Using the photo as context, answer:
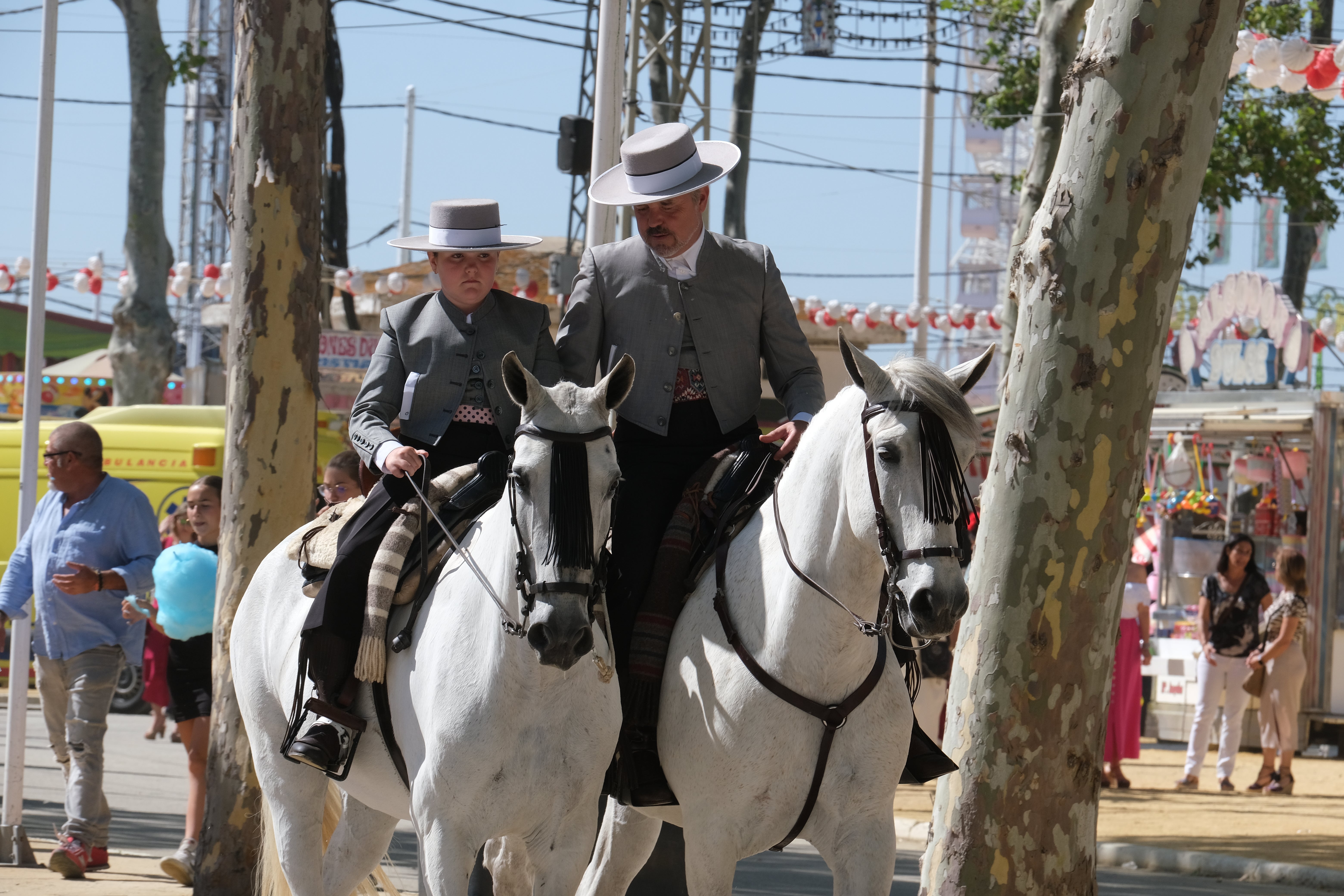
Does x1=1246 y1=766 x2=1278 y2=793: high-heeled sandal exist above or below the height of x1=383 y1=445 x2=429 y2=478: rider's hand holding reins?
below

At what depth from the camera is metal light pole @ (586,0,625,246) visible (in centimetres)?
944

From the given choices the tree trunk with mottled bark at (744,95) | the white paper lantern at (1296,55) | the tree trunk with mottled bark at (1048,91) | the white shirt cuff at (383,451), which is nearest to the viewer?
the white shirt cuff at (383,451)

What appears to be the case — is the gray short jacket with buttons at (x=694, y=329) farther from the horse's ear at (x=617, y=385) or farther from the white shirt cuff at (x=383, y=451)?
the horse's ear at (x=617, y=385)

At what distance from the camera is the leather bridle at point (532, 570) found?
4262 millimetres

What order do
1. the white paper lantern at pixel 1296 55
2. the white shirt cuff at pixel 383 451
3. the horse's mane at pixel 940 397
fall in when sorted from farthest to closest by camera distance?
the white paper lantern at pixel 1296 55 → the white shirt cuff at pixel 383 451 → the horse's mane at pixel 940 397

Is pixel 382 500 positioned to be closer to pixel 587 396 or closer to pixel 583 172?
pixel 587 396

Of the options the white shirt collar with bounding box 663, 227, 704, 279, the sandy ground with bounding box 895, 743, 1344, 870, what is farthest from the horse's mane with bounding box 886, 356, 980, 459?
the sandy ground with bounding box 895, 743, 1344, 870

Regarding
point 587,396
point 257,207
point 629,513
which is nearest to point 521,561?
point 587,396

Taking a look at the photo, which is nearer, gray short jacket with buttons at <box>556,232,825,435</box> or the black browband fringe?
the black browband fringe

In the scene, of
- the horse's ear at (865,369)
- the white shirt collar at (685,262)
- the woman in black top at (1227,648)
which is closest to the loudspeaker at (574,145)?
the woman in black top at (1227,648)

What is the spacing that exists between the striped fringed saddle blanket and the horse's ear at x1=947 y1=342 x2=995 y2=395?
5.50ft

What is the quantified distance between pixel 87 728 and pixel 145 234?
52.0 feet

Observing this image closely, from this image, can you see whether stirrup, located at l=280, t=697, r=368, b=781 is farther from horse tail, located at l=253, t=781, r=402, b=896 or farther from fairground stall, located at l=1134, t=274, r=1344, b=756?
fairground stall, located at l=1134, t=274, r=1344, b=756

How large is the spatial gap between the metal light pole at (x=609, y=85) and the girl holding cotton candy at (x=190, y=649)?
298 centimetres
